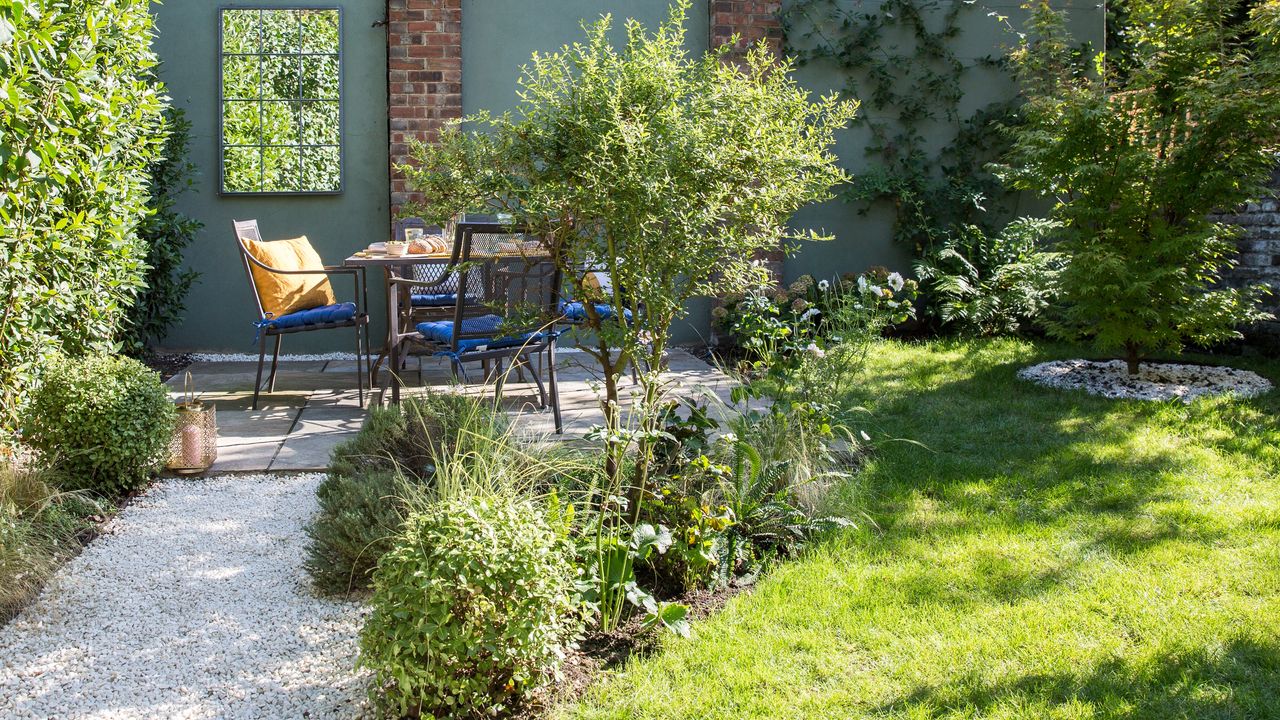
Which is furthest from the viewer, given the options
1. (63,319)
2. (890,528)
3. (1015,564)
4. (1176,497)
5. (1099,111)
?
(1099,111)

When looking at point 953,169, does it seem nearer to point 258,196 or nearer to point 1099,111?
point 1099,111

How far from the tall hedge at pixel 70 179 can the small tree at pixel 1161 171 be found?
14.8 feet

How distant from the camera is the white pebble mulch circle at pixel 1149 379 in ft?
16.7

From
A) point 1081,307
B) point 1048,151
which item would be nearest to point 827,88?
point 1048,151

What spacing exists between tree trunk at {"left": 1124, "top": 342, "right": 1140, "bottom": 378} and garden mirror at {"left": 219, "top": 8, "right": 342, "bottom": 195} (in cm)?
512

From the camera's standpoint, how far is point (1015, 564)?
9.91ft

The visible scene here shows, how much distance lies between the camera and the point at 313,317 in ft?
17.3

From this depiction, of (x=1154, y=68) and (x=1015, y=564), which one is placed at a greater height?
(x=1154, y=68)

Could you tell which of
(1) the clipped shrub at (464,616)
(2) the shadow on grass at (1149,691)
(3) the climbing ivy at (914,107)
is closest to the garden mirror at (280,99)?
(3) the climbing ivy at (914,107)

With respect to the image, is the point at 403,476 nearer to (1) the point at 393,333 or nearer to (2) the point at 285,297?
(1) the point at 393,333

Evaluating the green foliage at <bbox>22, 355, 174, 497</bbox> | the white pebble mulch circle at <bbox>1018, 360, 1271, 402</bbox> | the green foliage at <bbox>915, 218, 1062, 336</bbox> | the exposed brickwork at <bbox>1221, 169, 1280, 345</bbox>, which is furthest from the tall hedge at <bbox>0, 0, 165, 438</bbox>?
the exposed brickwork at <bbox>1221, 169, 1280, 345</bbox>

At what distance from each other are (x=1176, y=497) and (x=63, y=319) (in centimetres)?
442

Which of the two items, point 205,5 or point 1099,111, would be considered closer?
point 1099,111

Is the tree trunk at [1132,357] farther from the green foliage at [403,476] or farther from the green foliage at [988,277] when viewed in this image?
the green foliage at [403,476]
